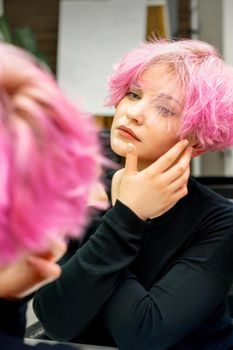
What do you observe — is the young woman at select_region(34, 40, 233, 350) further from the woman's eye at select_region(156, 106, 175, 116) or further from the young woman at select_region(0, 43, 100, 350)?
the young woman at select_region(0, 43, 100, 350)

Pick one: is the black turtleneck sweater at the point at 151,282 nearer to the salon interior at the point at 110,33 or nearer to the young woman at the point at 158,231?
the young woman at the point at 158,231

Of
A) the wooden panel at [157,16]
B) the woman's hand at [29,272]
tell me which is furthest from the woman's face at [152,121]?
the wooden panel at [157,16]

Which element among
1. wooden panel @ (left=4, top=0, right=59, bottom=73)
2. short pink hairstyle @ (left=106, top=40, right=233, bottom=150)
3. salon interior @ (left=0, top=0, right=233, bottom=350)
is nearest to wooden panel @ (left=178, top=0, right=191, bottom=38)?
salon interior @ (left=0, top=0, right=233, bottom=350)

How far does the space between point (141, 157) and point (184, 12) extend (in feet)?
10.3

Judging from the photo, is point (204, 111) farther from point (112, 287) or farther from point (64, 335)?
point (64, 335)

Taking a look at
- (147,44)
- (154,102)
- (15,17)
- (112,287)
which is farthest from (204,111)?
(15,17)

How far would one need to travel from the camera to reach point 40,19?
153 inches

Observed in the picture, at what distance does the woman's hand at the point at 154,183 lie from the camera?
0.77m

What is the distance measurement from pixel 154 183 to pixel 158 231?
0.42 feet

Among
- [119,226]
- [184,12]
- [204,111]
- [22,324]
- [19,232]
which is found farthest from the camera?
[184,12]

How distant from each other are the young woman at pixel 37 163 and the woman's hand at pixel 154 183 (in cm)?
29

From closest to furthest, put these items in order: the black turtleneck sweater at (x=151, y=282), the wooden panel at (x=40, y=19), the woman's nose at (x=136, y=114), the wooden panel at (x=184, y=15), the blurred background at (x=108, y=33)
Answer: the black turtleneck sweater at (x=151, y=282) → the woman's nose at (x=136, y=114) → the blurred background at (x=108, y=33) → the wooden panel at (x=184, y=15) → the wooden panel at (x=40, y=19)

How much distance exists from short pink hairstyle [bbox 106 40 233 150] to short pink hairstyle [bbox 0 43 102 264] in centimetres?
42

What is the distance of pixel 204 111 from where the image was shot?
0.85m
